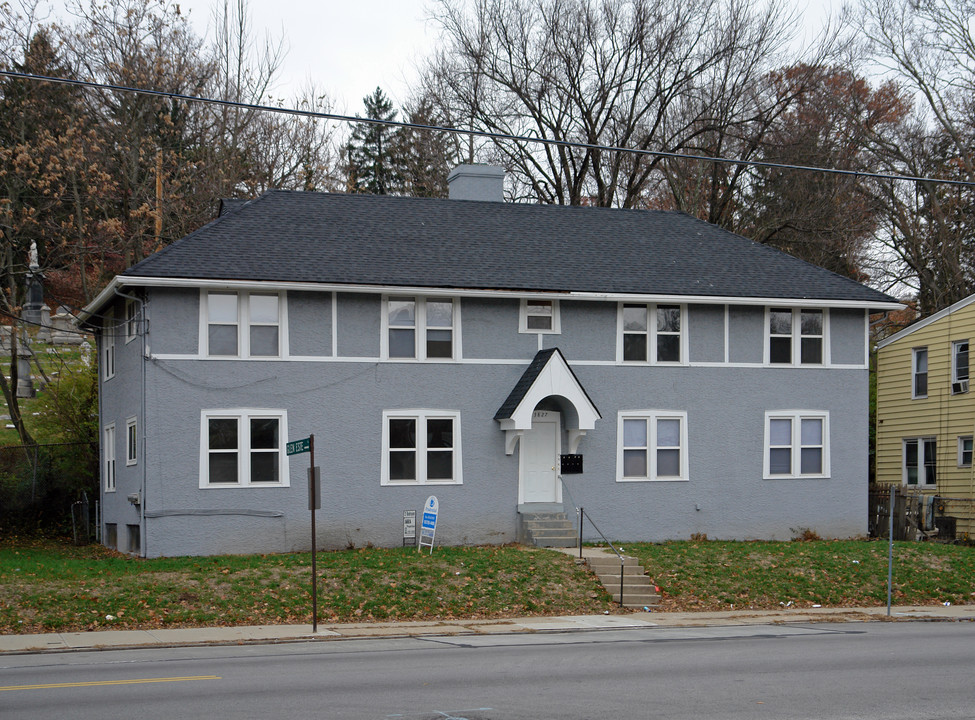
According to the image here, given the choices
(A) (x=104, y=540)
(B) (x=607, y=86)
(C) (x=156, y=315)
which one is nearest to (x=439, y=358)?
(C) (x=156, y=315)

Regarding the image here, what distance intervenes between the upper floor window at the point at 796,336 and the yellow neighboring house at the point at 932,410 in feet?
17.8

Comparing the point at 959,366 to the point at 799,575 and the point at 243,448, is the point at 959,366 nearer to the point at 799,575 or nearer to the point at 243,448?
the point at 799,575

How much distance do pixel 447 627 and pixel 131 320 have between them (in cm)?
1107

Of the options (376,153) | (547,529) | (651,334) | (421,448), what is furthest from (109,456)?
(376,153)

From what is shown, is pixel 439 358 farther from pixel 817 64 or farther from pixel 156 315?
pixel 817 64

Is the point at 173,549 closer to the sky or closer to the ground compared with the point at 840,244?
closer to the ground

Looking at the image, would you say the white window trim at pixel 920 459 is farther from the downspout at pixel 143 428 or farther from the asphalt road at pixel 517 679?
the downspout at pixel 143 428

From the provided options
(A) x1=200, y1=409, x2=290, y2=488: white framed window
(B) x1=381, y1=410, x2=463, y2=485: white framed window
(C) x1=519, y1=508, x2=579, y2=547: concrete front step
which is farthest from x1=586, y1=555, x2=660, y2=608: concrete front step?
(A) x1=200, y1=409, x2=290, y2=488: white framed window

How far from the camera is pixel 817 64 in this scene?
41.7 m

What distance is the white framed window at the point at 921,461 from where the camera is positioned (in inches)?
1299

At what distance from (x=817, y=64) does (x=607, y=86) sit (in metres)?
7.56

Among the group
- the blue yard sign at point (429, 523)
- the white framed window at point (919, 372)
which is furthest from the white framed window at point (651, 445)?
the white framed window at point (919, 372)

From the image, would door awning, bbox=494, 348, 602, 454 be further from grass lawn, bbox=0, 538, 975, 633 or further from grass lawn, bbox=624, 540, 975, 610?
grass lawn, bbox=624, 540, 975, 610

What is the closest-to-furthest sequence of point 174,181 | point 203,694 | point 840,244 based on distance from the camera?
point 203,694, point 174,181, point 840,244
